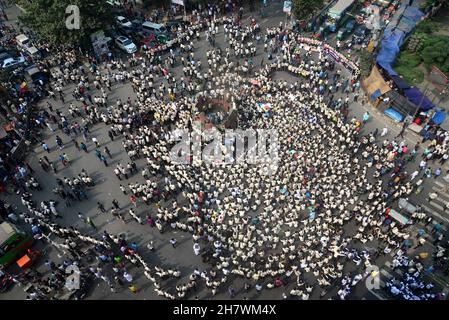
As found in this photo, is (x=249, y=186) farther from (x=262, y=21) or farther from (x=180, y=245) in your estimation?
(x=262, y=21)

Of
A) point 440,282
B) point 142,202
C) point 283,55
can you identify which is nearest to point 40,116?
point 142,202

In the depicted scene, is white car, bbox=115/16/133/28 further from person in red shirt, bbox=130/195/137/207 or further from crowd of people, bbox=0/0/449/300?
person in red shirt, bbox=130/195/137/207

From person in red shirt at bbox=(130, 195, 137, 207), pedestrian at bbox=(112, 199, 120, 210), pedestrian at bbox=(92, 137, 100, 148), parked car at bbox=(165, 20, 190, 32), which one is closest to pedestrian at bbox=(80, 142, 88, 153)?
pedestrian at bbox=(92, 137, 100, 148)

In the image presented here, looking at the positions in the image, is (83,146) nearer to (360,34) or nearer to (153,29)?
(153,29)

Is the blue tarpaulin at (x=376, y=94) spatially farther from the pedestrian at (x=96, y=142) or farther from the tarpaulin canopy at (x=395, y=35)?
the pedestrian at (x=96, y=142)

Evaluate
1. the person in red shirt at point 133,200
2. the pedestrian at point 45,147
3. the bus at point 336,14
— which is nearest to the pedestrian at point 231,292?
the person in red shirt at point 133,200

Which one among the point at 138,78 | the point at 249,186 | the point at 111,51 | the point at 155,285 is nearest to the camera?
the point at 155,285

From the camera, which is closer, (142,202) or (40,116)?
(142,202)

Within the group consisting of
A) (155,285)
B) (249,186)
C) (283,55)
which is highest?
(283,55)
